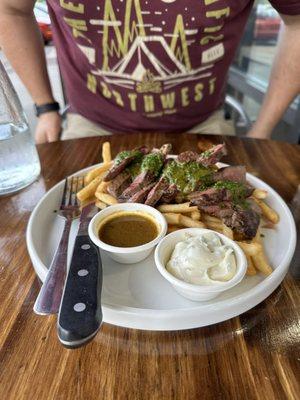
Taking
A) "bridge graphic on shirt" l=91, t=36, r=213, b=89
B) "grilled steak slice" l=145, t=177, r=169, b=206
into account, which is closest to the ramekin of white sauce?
"grilled steak slice" l=145, t=177, r=169, b=206

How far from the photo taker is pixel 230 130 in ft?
7.93

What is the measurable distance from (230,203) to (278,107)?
4.51 feet

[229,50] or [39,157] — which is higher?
[229,50]

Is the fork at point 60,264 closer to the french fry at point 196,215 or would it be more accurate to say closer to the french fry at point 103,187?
the french fry at point 103,187

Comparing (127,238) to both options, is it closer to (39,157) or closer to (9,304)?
(9,304)

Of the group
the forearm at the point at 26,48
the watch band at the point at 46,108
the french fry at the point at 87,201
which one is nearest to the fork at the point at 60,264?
the french fry at the point at 87,201

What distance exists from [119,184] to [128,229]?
235mm

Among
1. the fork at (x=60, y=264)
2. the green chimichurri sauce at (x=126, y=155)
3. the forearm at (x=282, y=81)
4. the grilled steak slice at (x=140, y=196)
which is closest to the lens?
the fork at (x=60, y=264)

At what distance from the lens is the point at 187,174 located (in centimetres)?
122

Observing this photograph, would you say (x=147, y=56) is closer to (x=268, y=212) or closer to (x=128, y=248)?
(x=268, y=212)

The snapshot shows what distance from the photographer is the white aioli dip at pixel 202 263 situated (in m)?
0.89

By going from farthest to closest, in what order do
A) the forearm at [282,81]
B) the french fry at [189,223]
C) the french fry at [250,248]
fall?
1. the forearm at [282,81]
2. the french fry at [189,223]
3. the french fry at [250,248]

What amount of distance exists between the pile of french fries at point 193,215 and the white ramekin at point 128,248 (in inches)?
1.8

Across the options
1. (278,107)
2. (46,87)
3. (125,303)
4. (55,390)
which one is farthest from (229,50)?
(55,390)
